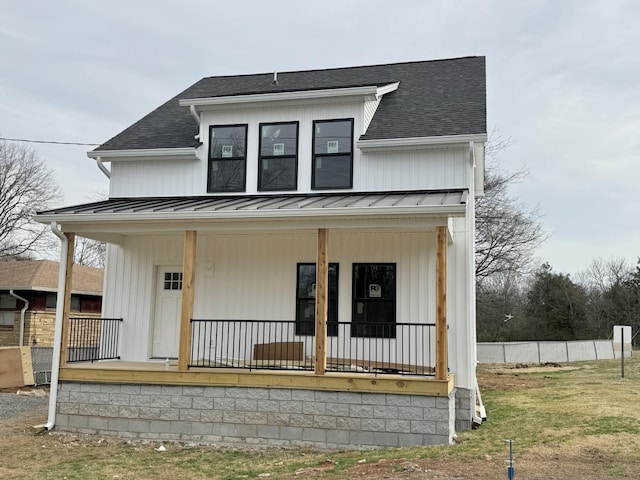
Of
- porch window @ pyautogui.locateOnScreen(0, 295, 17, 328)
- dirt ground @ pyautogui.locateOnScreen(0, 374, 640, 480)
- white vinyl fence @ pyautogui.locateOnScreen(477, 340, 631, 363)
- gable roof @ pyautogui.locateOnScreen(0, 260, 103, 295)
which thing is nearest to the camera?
dirt ground @ pyautogui.locateOnScreen(0, 374, 640, 480)

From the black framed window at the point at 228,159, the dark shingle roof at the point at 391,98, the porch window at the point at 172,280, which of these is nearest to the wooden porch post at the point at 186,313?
the porch window at the point at 172,280

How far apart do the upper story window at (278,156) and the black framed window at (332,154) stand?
1.37ft

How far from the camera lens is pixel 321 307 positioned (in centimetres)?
893

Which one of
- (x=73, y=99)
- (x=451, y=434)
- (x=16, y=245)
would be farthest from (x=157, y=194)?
(x=16, y=245)

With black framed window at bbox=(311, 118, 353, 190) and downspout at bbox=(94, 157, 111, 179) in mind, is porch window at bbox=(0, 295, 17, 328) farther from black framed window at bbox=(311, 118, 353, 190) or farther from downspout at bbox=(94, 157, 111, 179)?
black framed window at bbox=(311, 118, 353, 190)

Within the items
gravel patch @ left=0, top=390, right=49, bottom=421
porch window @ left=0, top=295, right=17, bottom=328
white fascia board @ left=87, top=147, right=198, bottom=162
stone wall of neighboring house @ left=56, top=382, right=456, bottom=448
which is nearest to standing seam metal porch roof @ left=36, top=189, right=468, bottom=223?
white fascia board @ left=87, top=147, right=198, bottom=162

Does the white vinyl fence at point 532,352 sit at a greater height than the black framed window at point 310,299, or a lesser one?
lesser

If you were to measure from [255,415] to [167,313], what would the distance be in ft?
11.7

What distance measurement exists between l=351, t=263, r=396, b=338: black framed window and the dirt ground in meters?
2.98

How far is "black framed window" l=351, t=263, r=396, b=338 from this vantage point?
1049cm

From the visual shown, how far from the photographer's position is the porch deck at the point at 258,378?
854cm

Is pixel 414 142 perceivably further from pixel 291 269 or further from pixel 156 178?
pixel 156 178

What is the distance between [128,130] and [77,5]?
4.38 m

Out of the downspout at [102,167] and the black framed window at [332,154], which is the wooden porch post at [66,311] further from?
the black framed window at [332,154]
